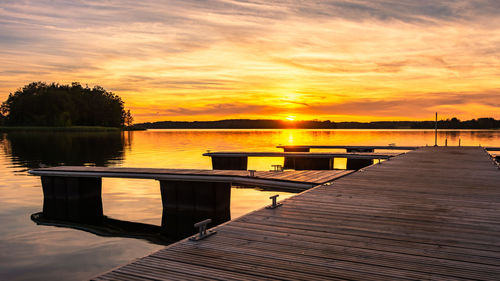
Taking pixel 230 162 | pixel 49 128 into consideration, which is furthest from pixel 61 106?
pixel 230 162

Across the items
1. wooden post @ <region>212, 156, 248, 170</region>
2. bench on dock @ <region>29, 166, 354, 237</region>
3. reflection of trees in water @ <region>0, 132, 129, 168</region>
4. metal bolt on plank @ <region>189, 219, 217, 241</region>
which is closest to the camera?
metal bolt on plank @ <region>189, 219, 217, 241</region>

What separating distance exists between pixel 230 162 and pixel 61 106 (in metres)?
121

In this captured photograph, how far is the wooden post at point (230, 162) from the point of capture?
26.6 meters

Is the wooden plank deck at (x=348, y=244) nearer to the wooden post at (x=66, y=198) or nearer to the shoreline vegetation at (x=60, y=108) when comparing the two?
the wooden post at (x=66, y=198)

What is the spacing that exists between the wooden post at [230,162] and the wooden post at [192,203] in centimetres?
1176

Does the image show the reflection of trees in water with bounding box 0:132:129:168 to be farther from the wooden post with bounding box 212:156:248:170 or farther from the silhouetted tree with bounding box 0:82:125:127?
the silhouetted tree with bounding box 0:82:125:127

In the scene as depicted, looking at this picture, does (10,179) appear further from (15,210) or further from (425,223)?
(425,223)

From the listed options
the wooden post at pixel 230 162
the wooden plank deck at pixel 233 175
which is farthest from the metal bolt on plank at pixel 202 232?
the wooden post at pixel 230 162

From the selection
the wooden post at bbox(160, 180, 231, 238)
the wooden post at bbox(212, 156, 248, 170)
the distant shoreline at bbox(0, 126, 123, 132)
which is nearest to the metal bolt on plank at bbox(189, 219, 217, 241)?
the wooden post at bbox(160, 180, 231, 238)

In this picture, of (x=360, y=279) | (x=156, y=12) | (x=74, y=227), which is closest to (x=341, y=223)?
(x=360, y=279)

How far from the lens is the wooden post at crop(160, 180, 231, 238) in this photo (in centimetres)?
1396

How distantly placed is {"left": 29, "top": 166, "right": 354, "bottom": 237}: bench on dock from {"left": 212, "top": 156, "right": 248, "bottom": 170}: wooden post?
10.9m

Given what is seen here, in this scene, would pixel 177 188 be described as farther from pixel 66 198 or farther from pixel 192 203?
pixel 66 198

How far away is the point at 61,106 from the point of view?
12912 cm
